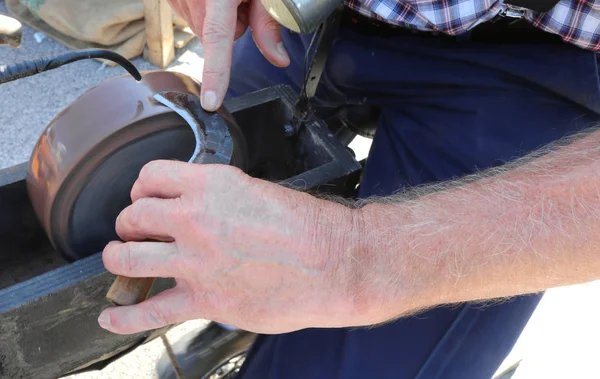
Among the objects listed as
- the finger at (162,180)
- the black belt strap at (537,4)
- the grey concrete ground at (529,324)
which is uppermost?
the black belt strap at (537,4)

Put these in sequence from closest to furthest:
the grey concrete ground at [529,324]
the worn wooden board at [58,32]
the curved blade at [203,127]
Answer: the curved blade at [203,127]
the grey concrete ground at [529,324]
the worn wooden board at [58,32]

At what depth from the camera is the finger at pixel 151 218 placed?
71 centimetres

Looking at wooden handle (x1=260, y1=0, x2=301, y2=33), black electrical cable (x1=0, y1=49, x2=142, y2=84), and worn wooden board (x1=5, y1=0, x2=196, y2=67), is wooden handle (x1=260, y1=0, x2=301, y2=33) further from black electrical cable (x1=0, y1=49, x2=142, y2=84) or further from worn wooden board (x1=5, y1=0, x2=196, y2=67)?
worn wooden board (x1=5, y1=0, x2=196, y2=67)

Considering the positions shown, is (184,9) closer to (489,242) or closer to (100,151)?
(100,151)

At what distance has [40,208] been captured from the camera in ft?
3.01

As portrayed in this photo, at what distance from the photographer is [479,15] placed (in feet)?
3.13

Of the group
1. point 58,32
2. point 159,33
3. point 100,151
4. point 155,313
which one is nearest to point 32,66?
point 100,151

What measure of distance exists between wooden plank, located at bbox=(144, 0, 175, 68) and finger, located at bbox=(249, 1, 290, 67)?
1.22m

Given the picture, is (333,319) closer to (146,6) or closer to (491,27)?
(491,27)

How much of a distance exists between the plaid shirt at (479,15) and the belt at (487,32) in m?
0.02

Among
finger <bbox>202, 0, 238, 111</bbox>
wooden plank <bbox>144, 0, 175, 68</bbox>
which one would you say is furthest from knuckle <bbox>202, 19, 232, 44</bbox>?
wooden plank <bbox>144, 0, 175, 68</bbox>

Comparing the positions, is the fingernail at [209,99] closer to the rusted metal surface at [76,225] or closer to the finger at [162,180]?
the rusted metal surface at [76,225]

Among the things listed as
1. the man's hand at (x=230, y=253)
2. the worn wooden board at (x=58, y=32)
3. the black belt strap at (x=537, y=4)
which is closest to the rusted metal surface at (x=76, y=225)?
the man's hand at (x=230, y=253)

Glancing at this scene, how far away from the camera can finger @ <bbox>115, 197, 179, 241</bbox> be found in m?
0.71
